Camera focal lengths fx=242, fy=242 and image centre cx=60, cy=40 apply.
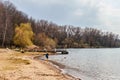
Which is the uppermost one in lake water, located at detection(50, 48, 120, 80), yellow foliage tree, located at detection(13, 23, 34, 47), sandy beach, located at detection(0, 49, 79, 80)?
yellow foliage tree, located at detection(13, 23, 34, 47)

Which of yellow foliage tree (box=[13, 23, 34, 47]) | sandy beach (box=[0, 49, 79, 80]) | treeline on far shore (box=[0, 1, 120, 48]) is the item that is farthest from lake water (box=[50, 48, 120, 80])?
treeline on far shore (box=[0, 1, 120, 48])

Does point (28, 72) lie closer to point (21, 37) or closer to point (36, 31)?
point (21, 37)

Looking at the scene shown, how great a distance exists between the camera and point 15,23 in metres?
114

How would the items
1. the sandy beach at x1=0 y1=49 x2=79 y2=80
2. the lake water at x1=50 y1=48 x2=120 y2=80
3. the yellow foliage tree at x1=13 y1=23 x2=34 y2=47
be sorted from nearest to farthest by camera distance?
the sandy beach at x1=0 y1=49 x2=79 y2=80 < the lake water at x1=50 y1=48 x2=120 y2=80 < the yellow foliage tree at x1=13 y1=23 x2=34 y2=47

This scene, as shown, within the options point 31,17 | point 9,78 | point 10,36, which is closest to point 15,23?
point 10,36

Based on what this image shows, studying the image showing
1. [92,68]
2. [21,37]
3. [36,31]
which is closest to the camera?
[92,68]

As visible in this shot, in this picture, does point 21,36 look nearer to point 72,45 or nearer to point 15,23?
point 15,23

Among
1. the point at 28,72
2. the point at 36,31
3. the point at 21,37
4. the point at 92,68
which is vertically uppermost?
the point at 36,31

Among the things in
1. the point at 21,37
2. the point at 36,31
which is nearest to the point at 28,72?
the point at 21,37

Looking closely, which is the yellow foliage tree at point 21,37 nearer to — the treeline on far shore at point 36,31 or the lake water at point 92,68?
the treeline on far shore at point 36,31

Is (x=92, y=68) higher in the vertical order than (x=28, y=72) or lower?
lower

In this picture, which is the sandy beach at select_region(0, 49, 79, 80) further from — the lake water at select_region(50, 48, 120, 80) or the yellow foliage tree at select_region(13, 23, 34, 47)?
the yellow foliage tree at select_region(13, 23, 34, 47)

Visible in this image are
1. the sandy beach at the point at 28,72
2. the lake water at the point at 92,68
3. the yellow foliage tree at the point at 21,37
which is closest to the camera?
the sandy beach at the point at 28,72

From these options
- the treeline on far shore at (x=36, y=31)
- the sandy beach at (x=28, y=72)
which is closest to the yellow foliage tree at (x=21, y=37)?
the treeline on far shore at (x=36, y=31)
